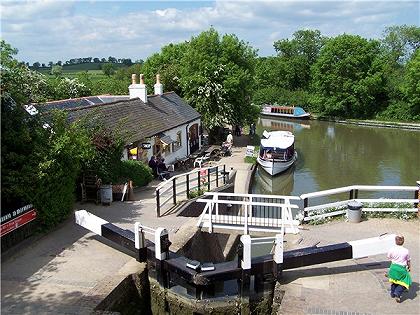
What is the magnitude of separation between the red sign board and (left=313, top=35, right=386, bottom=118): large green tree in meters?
55.3

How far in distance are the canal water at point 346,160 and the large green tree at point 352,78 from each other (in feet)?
23.9

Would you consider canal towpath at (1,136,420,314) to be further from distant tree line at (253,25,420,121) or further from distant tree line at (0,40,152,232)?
distant tree line at (253,25,420,121)

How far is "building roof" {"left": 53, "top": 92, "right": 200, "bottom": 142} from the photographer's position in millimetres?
19422

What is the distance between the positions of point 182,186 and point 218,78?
18687mm

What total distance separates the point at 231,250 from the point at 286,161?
46.1ft

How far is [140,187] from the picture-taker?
18.6 meters

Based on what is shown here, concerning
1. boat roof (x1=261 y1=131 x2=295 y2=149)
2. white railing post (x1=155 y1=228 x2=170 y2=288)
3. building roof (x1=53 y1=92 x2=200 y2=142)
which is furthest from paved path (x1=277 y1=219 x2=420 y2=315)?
boat roof (x1=261 y1=131 x2=295 y2=149)

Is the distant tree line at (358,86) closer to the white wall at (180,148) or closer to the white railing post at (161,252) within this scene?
the white wall at (180,148)

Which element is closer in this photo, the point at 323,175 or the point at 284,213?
the point at 284,213

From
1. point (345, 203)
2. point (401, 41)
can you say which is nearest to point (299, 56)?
point (401, 41)

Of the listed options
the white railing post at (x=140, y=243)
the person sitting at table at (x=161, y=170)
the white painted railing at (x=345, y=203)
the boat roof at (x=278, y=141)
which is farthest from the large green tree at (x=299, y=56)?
the white railing post at (x=140, y=243)

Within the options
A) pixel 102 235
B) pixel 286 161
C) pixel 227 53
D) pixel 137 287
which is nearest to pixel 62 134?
pixel 102 235

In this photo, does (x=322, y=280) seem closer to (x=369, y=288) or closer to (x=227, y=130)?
(x=369, y=288)

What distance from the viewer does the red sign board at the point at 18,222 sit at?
10.4 m
